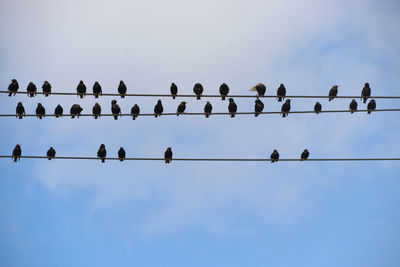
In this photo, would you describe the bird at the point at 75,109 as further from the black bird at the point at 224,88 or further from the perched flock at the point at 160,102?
the black bird at the point at 224,88

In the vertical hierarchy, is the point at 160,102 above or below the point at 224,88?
below

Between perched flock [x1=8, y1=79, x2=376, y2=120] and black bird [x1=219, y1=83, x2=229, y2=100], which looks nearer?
perched flock [x1=8, y1=79, x2=376, y2=120]

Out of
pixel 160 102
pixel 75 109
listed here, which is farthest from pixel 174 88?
pixel 75 109

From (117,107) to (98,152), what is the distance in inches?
69.8

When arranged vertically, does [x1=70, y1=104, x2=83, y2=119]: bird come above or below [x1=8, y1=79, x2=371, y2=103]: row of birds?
below

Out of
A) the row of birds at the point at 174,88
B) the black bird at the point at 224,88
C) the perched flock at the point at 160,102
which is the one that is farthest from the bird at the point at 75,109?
the black bird at the point at 224,88

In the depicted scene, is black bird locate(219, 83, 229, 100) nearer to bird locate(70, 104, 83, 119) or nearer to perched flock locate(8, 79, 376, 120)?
perched flock locate(8, 79, 376, 120)

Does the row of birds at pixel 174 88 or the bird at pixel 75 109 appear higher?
the row of birds at pixel 174 88

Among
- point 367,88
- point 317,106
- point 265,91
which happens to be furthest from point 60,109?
point 367,88

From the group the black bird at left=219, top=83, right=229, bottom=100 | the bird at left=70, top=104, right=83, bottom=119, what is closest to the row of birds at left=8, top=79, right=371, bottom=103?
the black bird at left=219, top=83, right=229, bottom=100

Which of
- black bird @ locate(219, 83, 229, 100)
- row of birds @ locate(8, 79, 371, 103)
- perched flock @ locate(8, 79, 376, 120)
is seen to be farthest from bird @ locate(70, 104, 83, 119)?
black bird @ locate(219, 83, 229, 100)

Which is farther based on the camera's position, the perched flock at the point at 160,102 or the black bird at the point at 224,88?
the black bird at the point at 224,88

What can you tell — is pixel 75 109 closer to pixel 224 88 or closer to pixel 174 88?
pixel 174 88

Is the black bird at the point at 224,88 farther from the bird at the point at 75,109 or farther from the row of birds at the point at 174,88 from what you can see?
the bird at the point at 75,109
